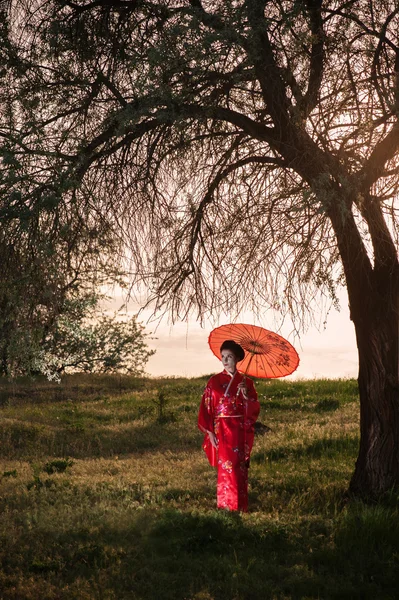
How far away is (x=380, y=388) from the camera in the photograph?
933 centimetres

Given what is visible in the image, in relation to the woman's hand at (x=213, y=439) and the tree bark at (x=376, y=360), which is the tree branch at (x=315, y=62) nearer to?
the tree bark at (x=376, y=360)

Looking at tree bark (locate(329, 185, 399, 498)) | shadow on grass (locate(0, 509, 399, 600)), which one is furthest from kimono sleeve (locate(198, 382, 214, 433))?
tree bark (locate(329, 185, 399, 498))

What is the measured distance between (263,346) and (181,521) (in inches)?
114

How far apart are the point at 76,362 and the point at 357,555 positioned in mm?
19322

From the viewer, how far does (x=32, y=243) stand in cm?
812

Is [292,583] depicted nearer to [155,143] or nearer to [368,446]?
[368,446]

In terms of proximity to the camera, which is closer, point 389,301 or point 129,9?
point 389,301

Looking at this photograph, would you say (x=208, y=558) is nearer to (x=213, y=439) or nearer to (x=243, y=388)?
(x=213, y=439)

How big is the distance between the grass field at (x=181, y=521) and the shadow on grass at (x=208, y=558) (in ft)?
0.05

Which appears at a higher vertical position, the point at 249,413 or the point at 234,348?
the point at 234,348

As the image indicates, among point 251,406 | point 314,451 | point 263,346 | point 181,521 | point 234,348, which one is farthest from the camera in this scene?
point 314,451

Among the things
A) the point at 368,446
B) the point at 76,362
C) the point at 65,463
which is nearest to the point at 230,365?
Answer: the point at 368,446

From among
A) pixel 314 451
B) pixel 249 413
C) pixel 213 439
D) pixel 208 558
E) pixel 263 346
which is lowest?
pixel 208 558

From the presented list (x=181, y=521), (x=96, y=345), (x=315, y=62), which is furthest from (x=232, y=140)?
(x=96, y=345)
